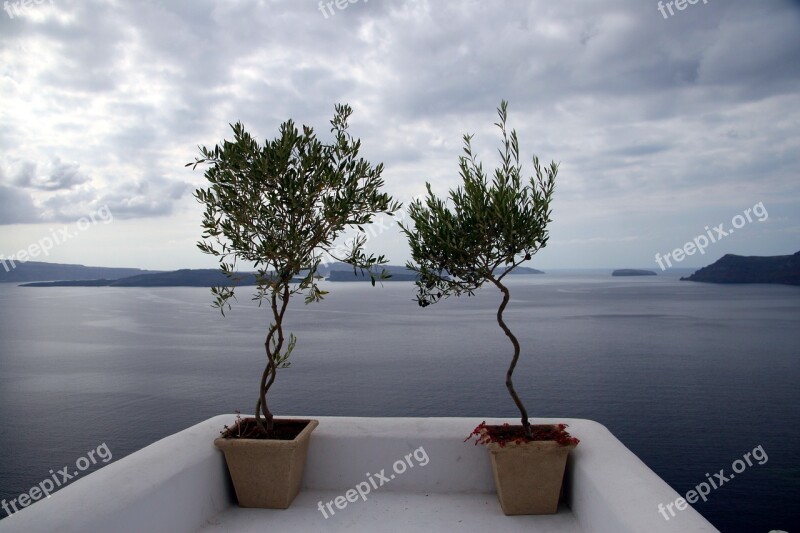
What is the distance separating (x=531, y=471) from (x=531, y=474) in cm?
3

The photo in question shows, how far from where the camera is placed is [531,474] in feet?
15.0

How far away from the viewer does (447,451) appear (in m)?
5.05

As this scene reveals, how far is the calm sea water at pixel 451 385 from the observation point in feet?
92.0

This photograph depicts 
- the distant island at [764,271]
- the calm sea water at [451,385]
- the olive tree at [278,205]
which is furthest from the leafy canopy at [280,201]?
the distant island at [764,271]

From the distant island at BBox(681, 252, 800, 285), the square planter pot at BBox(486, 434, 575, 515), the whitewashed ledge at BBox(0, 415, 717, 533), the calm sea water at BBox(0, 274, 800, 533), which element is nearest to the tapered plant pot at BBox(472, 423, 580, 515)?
the square planter pot at BBox(486, 434, 575, 515)

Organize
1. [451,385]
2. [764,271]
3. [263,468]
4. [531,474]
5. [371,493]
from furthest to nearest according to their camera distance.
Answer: [764,271]
[451,385]
[371,493]
[263,468]
[531,474]

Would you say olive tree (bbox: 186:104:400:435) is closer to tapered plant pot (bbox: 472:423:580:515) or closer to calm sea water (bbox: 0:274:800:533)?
tapered plant pot (bbox: 472:423:580:515)

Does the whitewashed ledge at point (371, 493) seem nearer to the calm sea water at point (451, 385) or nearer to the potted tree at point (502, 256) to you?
the potted tree at point (502, 256)

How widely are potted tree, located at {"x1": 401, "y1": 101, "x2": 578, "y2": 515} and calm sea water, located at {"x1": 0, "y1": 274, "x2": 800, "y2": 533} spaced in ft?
70.4

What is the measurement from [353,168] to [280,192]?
31.5 inches

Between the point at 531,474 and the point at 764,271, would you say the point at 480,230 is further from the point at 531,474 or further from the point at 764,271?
the point at 764,271

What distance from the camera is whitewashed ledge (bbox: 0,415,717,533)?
3496mm

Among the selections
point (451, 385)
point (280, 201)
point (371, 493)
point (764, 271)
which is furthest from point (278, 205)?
point (764, 271)

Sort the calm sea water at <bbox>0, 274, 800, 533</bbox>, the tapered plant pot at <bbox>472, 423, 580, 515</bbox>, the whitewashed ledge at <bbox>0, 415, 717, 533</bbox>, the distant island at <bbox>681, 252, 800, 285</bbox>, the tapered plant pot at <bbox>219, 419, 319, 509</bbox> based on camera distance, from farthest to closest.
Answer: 1. the distant island at <bbox>681, 252, 800, 285</bbox>
2. the calm sea water at <bbox>0, 274, 800, 533</bbox>
3. the tapered plant pot at <bbox>219, 419, 319, 509</bbox>
4. the tapered plant pot at <bbox>472, 423, 580, 515</bbox>
5. the whitewashed ledge at <bbox>0, 415, 717, 533</bbox>
